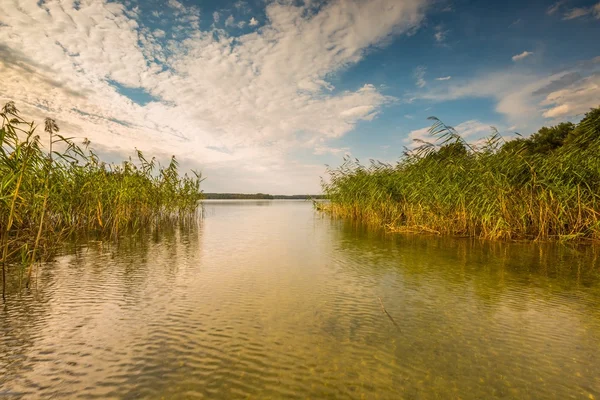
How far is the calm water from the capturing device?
165 centimetres

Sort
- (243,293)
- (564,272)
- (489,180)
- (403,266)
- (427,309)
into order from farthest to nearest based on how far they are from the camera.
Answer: (489,180) → (403,266) → (564,272) → (243,293) → (427,309)

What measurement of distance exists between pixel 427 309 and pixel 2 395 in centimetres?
304

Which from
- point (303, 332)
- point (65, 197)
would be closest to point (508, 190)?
point (303, 332)

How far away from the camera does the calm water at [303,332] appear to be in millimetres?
1651

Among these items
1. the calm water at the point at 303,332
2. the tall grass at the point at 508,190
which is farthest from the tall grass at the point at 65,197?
the tall grass at the point at 508,190

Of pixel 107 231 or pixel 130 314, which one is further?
pixel 107 231

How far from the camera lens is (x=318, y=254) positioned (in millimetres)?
5766

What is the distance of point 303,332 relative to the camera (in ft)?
7.63

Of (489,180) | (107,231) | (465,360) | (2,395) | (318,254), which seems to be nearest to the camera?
(2,395)

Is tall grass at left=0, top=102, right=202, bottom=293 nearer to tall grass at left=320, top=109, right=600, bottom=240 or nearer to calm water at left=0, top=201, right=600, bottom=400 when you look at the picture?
calm water at left=0, top=201, right=600, bottom=400

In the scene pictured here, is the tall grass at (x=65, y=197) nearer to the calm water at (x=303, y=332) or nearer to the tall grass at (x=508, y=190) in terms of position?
the calm water at (x=303, y=332)

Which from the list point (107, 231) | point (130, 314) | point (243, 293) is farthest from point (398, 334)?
point (107, 231)

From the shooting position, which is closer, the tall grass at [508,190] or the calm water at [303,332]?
the calm water at [303,332]

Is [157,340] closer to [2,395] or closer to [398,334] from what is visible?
[2,395]
